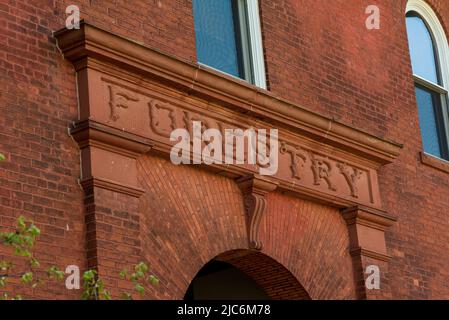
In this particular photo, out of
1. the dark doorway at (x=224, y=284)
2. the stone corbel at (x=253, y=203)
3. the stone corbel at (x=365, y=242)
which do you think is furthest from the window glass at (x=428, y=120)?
the stone corbel at (x=253, y=203)

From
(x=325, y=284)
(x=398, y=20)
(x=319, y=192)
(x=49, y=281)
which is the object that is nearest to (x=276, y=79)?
(x=319, y=192)

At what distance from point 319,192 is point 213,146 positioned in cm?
173

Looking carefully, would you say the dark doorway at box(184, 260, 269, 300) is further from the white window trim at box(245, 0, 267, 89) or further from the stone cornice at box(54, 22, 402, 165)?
the white window trim at box(245, 0, 267, 89)

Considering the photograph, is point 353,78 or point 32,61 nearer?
point 32,61

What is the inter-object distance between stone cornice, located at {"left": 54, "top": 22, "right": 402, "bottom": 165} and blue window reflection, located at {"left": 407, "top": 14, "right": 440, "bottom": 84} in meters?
2.57

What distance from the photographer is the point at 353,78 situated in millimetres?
14000

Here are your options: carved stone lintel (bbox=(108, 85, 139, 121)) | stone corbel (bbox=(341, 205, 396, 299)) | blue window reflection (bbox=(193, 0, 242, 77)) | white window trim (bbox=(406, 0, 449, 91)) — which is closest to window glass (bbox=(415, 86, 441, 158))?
white window trim (bbox=(406, 0, 449, 91))

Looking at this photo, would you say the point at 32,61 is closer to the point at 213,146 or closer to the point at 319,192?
the point at 213,146

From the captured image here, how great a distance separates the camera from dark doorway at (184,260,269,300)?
15.0 meters

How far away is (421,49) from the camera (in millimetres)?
16094

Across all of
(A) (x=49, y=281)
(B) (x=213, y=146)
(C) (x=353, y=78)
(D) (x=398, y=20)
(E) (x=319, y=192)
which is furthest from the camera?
(D) (x=398, y=20)

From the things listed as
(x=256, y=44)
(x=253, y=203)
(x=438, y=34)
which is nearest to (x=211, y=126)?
(x=253, y=203)

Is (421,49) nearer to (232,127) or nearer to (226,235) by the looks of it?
(232,127)

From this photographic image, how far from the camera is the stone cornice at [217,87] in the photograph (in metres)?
10.2
